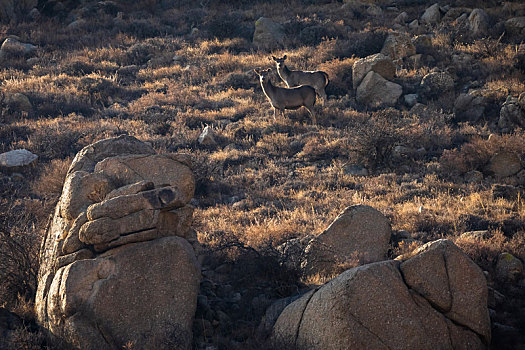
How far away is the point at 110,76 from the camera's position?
23188 mm

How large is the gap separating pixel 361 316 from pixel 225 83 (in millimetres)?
16893

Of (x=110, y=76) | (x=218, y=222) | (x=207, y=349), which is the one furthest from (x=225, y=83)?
(x=207, y=349)

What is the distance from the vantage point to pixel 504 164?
41.1ft

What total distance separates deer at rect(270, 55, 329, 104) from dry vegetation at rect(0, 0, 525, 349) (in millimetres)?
705

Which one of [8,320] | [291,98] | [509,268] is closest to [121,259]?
[8,320]

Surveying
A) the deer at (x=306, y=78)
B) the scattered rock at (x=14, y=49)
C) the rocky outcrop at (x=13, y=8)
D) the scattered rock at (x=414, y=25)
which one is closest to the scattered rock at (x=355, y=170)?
the deer at (x=306, y=78)

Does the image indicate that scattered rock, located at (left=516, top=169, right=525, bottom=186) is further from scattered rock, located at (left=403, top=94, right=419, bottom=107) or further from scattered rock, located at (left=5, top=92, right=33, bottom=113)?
scattered rock, located at (left=5, top=92, right=33, bottom=113)

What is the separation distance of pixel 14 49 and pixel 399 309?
84.5 ft

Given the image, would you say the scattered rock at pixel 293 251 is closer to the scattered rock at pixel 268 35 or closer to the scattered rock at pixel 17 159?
the scattered rock at pixel 17 159

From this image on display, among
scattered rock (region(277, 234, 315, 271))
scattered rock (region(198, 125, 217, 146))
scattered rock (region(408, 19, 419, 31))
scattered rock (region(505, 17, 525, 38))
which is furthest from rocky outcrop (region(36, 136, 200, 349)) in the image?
scattered rock (region(408, 19, 419, 31))

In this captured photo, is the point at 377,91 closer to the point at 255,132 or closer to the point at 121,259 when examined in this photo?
the point at 255,132

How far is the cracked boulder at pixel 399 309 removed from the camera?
5562 millimetres

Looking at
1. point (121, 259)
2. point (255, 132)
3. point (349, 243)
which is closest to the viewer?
point (121, 259)

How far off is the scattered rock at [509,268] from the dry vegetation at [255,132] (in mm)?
139
